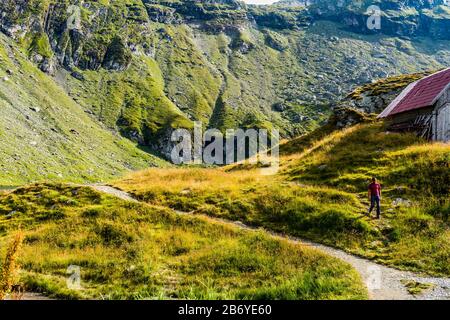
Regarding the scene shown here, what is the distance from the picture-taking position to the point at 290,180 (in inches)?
1438

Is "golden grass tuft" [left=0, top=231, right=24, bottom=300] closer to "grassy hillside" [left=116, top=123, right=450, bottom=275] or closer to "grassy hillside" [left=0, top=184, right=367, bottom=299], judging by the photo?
"grassy hillside" [left=0, top=184, right=367, bottom=299]

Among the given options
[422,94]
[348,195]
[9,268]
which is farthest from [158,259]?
[422,94]

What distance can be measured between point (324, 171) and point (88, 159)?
172m

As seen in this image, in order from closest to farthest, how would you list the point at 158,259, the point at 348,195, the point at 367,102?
the point at 158,259 < the point at 348,195 < the point at 367,102

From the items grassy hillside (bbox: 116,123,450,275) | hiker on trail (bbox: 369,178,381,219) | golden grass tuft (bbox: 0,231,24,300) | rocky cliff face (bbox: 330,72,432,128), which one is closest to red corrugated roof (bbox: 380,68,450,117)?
grassy hillside (bbox: 116,123,450,275)

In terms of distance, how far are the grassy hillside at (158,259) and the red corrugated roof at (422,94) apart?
27678 millimetres

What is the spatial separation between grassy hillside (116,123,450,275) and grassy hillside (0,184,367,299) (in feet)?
11.4

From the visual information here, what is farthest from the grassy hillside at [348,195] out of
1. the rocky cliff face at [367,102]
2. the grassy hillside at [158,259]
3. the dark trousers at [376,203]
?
the rocky cliff face at [367,102]

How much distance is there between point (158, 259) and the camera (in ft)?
77.8

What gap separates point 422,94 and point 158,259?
35.7 m

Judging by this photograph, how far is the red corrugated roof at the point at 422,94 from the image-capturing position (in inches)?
1629

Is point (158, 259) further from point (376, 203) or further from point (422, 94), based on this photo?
point (422, 94)

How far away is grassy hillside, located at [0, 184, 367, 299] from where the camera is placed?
60.1 feet
